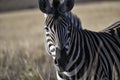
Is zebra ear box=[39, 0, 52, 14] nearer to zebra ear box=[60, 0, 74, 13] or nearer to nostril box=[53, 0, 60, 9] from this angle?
nostril box=[53, 0, 60, 9]

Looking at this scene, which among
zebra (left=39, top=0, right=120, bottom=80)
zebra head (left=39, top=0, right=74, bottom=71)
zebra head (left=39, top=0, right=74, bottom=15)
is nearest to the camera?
zebra head (left=39, top=0, right=74, bottom=71)

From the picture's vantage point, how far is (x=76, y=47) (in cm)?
805

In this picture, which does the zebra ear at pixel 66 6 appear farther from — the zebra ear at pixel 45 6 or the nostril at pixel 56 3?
the zebra ear at pixel 45 6

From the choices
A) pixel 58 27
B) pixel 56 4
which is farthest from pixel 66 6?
pixel 58 27

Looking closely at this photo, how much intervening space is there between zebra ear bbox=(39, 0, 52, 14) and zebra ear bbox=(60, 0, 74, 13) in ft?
0.58

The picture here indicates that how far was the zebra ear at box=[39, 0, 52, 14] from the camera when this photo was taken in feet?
25.3

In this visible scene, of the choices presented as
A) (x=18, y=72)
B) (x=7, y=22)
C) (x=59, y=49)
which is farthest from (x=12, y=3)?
(x=59, y=49)

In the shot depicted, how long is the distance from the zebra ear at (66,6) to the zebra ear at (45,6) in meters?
0.18

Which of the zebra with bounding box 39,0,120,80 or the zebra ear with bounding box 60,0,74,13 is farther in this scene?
the zebra ear with bounding box 60,0,74,13

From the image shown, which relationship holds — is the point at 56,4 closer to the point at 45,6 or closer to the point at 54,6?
the point at 54,6

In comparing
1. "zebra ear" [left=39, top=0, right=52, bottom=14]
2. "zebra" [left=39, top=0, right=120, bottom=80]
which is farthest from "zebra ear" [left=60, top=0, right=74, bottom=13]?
"zebra ear" [left=39, top=0, right=52, bottom=14]

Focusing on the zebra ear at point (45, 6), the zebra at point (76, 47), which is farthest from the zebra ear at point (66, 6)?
the zebra ear at point (45, 6)

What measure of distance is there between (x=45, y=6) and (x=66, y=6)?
31 centimetres

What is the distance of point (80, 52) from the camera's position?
8055 millimetres
